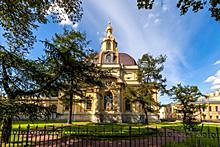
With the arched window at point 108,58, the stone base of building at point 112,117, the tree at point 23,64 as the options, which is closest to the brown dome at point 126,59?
the arched window at point 108,58

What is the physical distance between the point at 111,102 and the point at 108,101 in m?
0.54

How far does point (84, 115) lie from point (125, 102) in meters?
7.59

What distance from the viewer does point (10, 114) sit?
670cm

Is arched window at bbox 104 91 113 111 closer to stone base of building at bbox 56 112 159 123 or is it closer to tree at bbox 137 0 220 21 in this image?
stone base of building at bbox 56 112 159 123

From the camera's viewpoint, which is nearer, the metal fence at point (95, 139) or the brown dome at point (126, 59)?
the metal fence at point (95, 139)

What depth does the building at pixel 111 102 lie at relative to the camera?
3697 centimetres

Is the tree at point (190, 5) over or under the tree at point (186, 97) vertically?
over

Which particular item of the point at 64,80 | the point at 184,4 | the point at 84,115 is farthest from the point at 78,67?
the point at 84,115

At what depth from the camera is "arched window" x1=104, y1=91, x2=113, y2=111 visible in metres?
37.8

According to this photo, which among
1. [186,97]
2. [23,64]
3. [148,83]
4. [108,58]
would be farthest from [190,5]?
[108,58]

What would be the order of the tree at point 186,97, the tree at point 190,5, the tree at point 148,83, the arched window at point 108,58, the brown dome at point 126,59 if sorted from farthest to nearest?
the brown dome at point 126,59 < the arched window at point 108,58 < the tree at point 148,83 < the tree at point 186,97 < the tree at point 190,5

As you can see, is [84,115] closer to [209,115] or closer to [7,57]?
[7,57]

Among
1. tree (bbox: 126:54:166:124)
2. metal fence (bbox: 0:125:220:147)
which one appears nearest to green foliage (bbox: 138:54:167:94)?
tree (bbox: 126:54:166:124)

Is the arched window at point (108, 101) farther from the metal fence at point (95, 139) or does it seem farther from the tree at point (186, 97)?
the metal fence at point (95, 139)
